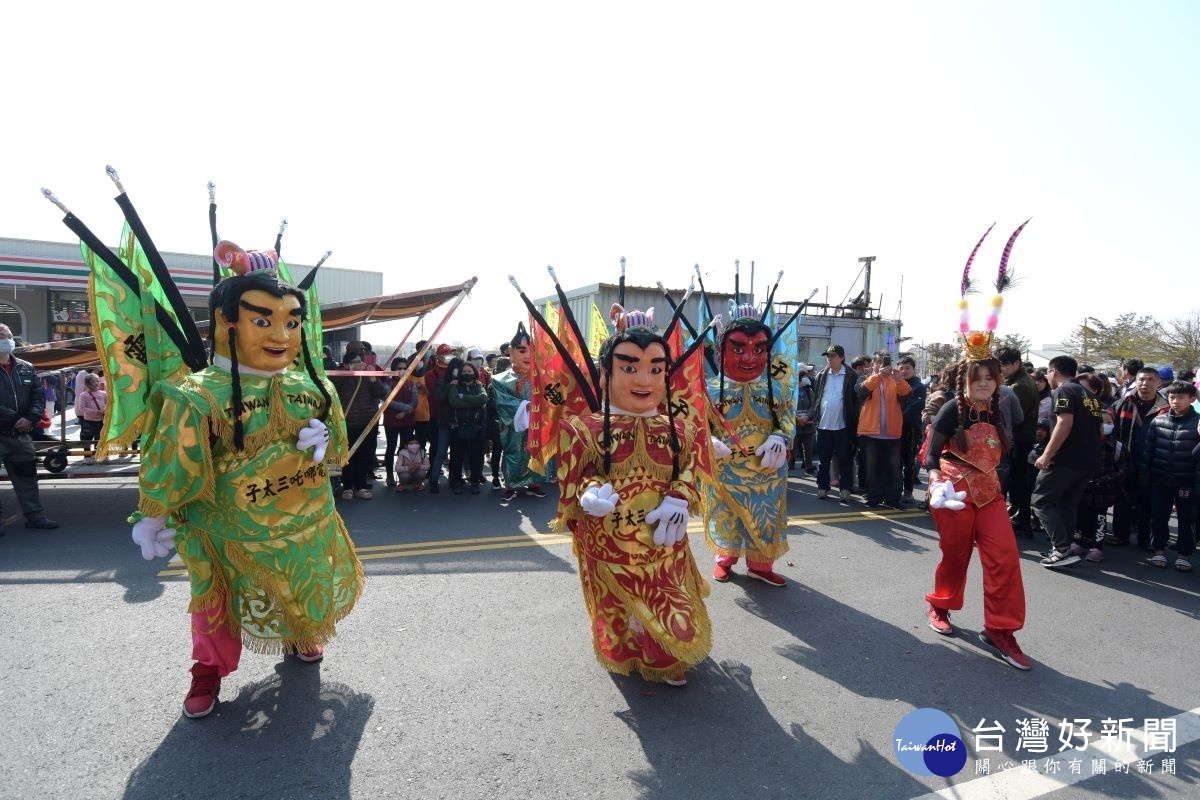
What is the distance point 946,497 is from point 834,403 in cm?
402

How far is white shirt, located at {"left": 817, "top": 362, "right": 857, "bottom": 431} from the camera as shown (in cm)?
749

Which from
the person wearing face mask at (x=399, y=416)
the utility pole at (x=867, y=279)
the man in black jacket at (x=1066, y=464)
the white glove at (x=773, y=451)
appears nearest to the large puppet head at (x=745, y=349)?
the white glove at (x=773, y=451)

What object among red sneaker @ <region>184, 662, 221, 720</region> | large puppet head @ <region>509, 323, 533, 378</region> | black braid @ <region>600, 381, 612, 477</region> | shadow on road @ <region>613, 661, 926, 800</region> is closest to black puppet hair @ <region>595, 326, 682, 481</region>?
black braid @ <region>600, 381, 612, 477</region>

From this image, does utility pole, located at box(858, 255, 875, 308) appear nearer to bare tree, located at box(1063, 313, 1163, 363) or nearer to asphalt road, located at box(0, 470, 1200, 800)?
bare tree, located at box(1063, 313, 1163, 363)

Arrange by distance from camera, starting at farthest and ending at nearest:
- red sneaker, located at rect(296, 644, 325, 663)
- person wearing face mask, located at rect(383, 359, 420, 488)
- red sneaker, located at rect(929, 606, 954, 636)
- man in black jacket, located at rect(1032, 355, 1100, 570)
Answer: person wearing face mask, located at rect(383, 359, 420, 488) → man in black jacket, located at rect(1032, 355, 1100, 570) → red sneaker, located at rect(929, 606, 954, 636) → red sneaker, located at rect(296, 644, 325, 663)

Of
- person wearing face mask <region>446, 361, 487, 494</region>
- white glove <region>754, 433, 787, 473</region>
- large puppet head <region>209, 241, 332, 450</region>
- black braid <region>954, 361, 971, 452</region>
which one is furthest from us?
person wearing face mask <region>446, 361, 487, 494</region>

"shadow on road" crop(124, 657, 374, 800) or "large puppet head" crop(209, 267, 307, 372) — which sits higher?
"large puppet head" crop(209, 267, 307, 372)

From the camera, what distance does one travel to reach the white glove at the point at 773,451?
13.9 ft

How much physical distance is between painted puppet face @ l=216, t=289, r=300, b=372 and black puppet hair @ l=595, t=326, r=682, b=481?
149 centimetres

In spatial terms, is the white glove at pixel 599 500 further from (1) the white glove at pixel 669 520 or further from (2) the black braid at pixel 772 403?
(2) the black braid at pixel 772 403

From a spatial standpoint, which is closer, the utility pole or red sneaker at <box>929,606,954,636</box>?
red sneaker at <box>929,606,954,636</box>

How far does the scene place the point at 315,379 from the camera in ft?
11.1

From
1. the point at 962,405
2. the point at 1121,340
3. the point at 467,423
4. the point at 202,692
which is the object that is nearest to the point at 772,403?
the point at 962,405
